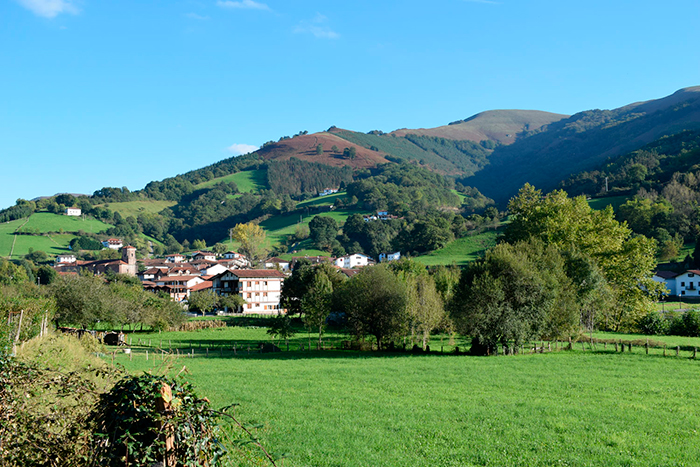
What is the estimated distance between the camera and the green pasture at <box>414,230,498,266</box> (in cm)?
12594

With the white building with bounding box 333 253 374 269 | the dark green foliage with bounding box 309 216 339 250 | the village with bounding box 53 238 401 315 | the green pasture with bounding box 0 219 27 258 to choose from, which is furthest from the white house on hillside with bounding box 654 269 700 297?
the green pasture with bounding box 0 219 27 258

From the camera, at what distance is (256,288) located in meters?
110

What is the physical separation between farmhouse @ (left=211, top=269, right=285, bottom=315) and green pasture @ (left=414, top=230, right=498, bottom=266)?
36.9 meters

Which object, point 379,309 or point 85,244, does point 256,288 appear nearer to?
point 379,309

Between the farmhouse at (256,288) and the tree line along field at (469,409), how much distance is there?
2902 inches

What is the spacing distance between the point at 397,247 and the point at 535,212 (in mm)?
99170

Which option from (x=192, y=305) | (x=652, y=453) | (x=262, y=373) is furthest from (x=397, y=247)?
(x=652, y=453)

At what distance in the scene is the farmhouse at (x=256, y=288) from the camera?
109 metres

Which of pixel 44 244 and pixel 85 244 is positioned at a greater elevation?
pixel 85 244

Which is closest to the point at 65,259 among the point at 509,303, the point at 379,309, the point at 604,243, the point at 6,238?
the point at 6,238

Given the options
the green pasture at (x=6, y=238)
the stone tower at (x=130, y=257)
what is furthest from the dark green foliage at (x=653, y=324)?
the green pasture at (x=6, y=238)

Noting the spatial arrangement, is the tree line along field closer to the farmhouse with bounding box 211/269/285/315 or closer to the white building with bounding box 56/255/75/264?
the farmhouse with bounding box 211/269/285/315

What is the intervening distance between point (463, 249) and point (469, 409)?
11854 cm

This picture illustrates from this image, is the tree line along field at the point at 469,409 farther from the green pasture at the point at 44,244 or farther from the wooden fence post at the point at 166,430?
the green pasture at the point at 44,244
